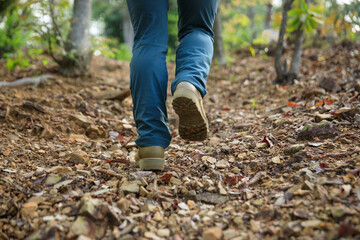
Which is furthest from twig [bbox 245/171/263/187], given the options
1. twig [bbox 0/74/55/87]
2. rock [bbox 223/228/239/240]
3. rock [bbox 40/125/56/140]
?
→ twig [bbox 0/74/55/87]

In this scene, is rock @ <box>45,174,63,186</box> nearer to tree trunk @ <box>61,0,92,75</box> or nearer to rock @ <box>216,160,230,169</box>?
rock @ <box>216,160,230,169</box>

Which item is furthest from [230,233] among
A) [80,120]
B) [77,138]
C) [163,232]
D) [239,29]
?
[239,29]

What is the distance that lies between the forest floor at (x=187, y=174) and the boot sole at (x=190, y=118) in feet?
0.76

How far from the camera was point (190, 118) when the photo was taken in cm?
153

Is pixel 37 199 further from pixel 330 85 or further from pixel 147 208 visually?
pixel 330 85

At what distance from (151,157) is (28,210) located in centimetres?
61

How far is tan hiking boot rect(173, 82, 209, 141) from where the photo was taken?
1.44 metres

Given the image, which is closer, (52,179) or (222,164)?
(52,179)

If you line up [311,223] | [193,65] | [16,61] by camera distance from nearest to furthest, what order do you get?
[311,223] → [193,65] → [16,61]

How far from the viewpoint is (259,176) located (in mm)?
1576

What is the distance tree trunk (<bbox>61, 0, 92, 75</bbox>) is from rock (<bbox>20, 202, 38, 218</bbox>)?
2597mm

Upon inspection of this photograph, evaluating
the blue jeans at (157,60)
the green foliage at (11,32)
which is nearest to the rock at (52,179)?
the blue jeans at (157,60)

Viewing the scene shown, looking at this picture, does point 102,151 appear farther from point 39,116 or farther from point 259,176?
point 259,176

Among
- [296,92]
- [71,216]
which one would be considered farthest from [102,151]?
[296,92]
